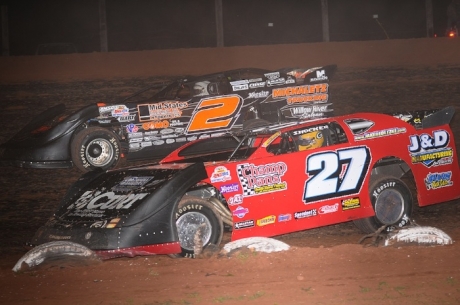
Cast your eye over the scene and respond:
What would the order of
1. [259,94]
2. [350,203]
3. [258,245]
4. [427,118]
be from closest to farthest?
[258,245]
[350,203]
[427,118]
[259,94]

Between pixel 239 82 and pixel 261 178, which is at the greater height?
pixel 239 82

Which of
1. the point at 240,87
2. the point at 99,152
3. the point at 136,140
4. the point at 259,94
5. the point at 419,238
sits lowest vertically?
the point at 419,238

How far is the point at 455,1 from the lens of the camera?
66.3 feet

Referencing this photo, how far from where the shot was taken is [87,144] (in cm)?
976

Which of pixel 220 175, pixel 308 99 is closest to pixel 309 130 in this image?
pixel 220 175

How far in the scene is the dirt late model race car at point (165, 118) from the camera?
386 inches

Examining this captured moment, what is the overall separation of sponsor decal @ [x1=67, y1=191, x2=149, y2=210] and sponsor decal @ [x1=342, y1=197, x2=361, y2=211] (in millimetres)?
2285

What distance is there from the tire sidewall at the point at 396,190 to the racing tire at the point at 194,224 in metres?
2.01

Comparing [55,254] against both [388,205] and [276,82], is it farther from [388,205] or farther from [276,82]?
[276,82]

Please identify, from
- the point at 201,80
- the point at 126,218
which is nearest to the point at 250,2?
the point at 201,80

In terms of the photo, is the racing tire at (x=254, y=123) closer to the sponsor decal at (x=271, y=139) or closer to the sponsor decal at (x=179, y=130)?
the sponsor decal at (x=179, y=130)

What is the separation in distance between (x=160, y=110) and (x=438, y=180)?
13.8 feet

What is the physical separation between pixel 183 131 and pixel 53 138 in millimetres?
1931

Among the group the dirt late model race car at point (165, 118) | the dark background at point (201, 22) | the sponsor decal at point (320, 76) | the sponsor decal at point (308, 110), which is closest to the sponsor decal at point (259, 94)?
the dirt late model race car at point (165, 118)
